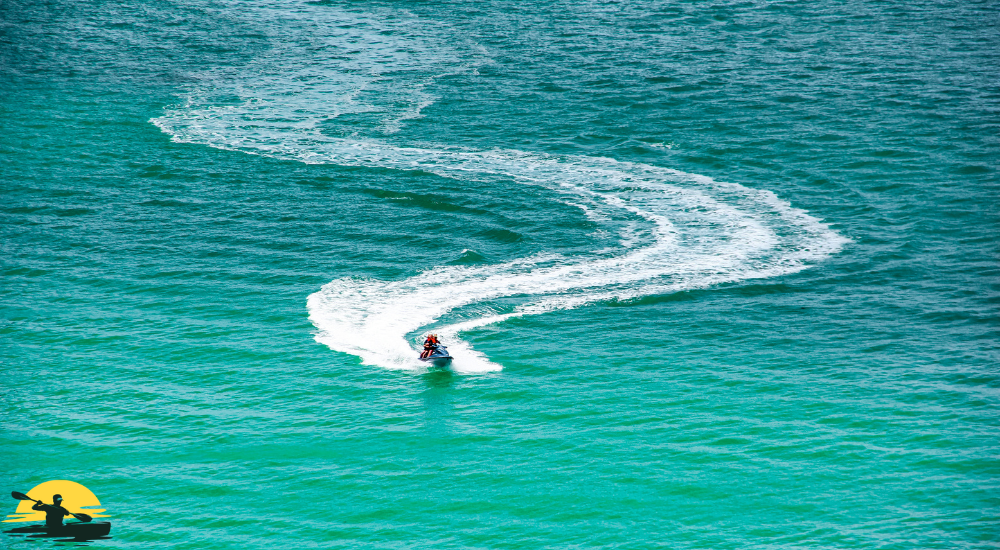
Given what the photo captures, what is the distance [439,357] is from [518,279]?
14155 millimetres

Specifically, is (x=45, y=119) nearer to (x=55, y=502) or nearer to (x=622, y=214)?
(x=622, y=214)

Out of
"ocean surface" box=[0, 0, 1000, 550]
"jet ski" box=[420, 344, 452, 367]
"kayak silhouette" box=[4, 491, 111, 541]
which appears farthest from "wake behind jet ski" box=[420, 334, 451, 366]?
"kayak silhouette" box=[4, 491, 111, 541]

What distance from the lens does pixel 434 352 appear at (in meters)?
53.7

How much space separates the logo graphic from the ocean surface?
3.33ft

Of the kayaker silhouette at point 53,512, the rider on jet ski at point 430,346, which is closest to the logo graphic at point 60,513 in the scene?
the kayaker silhouette at point 53,512

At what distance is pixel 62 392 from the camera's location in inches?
2056

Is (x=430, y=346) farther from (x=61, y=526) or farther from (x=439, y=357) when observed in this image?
(x=61, y=526)

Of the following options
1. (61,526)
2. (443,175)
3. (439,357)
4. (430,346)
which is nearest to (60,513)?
(61,526)

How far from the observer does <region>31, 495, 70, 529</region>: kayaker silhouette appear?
38.8 meters

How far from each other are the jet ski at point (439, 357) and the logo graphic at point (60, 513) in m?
19.3

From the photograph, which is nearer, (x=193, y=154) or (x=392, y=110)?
(x=193, y=154)

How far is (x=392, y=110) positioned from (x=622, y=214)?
3417 cm

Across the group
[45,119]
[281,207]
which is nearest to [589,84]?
[281,207]

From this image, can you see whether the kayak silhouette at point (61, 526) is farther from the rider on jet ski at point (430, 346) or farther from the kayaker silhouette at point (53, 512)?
the rider on jet ski at point (430, 346)
